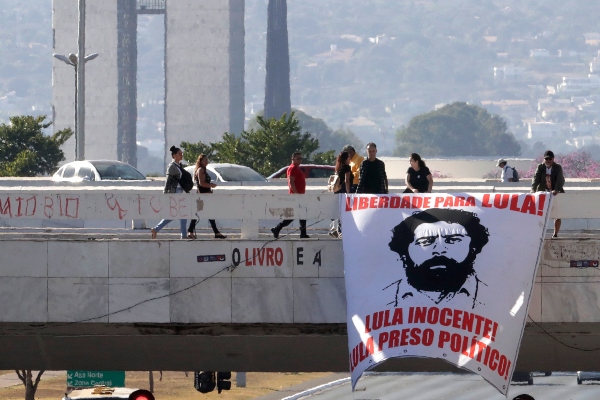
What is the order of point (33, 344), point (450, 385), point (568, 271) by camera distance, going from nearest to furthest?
point (568, 271) < point (33, 344) < point (450, 385)

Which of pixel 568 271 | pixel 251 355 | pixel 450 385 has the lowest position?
pixel 450 385

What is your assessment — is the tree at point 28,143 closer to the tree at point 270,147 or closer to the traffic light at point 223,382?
the tree at point 270,147

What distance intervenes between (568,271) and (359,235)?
2879 millimetres

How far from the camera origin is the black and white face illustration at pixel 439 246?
1493 cm

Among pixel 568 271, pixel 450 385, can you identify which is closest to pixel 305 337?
pixel 568 271

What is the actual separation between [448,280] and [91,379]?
23.0 m

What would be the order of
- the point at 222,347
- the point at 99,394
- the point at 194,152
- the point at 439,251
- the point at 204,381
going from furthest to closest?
the point at 194,152, the point at 99,394, the point at 204,381, the point at 222,347, the point at 439,251

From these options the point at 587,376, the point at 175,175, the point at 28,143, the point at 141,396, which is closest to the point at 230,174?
the point at 175,175

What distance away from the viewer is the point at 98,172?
35875 mm

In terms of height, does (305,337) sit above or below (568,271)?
below

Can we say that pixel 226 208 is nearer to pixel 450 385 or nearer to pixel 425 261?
pixel 425 261

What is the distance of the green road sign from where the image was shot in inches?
1395

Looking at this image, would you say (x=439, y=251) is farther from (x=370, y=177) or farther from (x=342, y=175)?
(x=342, y=175)

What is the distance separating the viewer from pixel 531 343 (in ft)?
53.9
